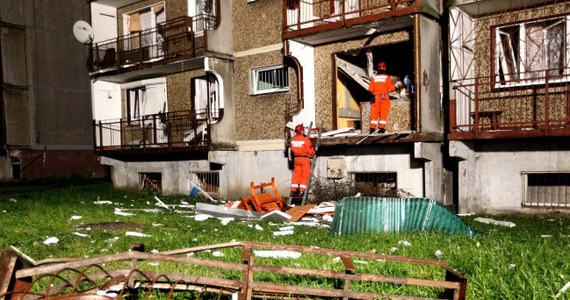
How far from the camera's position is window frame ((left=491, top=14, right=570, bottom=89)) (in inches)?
409

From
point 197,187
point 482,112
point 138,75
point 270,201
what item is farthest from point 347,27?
point 138,75

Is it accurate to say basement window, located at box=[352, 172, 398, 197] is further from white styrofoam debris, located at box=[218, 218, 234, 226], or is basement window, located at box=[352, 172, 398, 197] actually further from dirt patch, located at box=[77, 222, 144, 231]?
dirt patch, located at box=[77, 222, 144, 231]

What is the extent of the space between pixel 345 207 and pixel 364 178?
546cm

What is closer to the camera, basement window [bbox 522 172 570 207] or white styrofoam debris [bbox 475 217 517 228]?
white styrofoam debris [bbox 475 217 517 228]

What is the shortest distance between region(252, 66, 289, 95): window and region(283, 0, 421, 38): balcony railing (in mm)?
1573

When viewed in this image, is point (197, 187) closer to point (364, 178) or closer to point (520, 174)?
point (364, 178)

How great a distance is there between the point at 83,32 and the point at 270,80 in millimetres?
8078

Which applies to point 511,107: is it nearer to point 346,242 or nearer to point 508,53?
point 508,53

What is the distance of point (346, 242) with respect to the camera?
21.9 feet

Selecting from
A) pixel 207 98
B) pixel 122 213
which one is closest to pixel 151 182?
pixel 207 98

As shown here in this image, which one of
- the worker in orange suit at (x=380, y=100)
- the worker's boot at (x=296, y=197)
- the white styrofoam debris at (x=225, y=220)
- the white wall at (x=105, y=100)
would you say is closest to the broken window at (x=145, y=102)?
the white wall at (x=105, y=100)

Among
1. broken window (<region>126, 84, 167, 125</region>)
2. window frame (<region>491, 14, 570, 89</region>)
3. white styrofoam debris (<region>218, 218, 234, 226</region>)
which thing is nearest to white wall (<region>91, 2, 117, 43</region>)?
broken window (<region>126, 84, 167, 125</region>)

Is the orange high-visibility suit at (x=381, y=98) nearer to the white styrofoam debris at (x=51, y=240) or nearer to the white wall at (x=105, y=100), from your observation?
the white styrofoam debris at (x=51, y=240)

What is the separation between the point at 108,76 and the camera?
61.9 feet
